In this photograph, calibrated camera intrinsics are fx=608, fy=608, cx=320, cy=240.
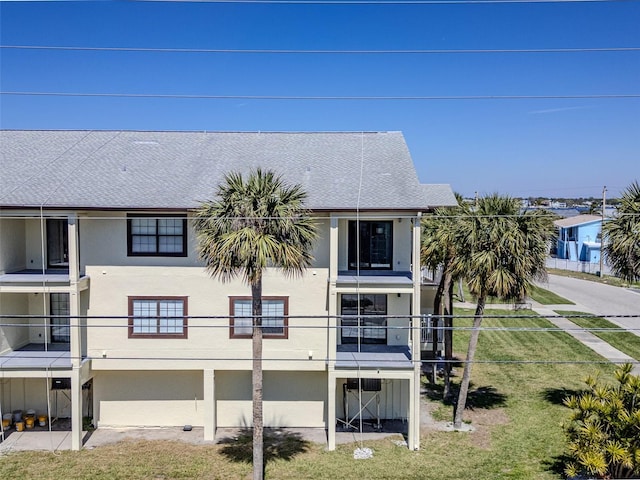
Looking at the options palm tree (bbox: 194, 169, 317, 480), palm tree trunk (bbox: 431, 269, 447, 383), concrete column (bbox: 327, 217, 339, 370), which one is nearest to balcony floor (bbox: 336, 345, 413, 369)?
concrete column (bbox: 327, 217, 339, 370)

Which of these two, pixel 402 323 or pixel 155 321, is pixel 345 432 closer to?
pixel 402 323

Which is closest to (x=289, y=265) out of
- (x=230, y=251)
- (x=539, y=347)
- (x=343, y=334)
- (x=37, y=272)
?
(x=230, y=251)

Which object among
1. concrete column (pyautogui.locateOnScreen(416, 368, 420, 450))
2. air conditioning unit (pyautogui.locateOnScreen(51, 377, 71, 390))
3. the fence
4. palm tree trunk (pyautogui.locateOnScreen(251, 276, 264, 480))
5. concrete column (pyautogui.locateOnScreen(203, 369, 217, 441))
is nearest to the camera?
palm tree trunk (pyautogui.locateOnScreen(251, 276, 264, 480))

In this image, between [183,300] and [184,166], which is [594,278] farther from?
[183,300]

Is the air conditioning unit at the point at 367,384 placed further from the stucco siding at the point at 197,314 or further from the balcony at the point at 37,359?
the balcony at the point at 37,359

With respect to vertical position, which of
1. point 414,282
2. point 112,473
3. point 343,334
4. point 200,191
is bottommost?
point 112,473

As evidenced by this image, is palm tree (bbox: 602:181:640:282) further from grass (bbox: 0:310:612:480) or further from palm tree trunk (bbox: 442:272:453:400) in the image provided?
palm tree trunk (bbox: 442:272:453:400)
